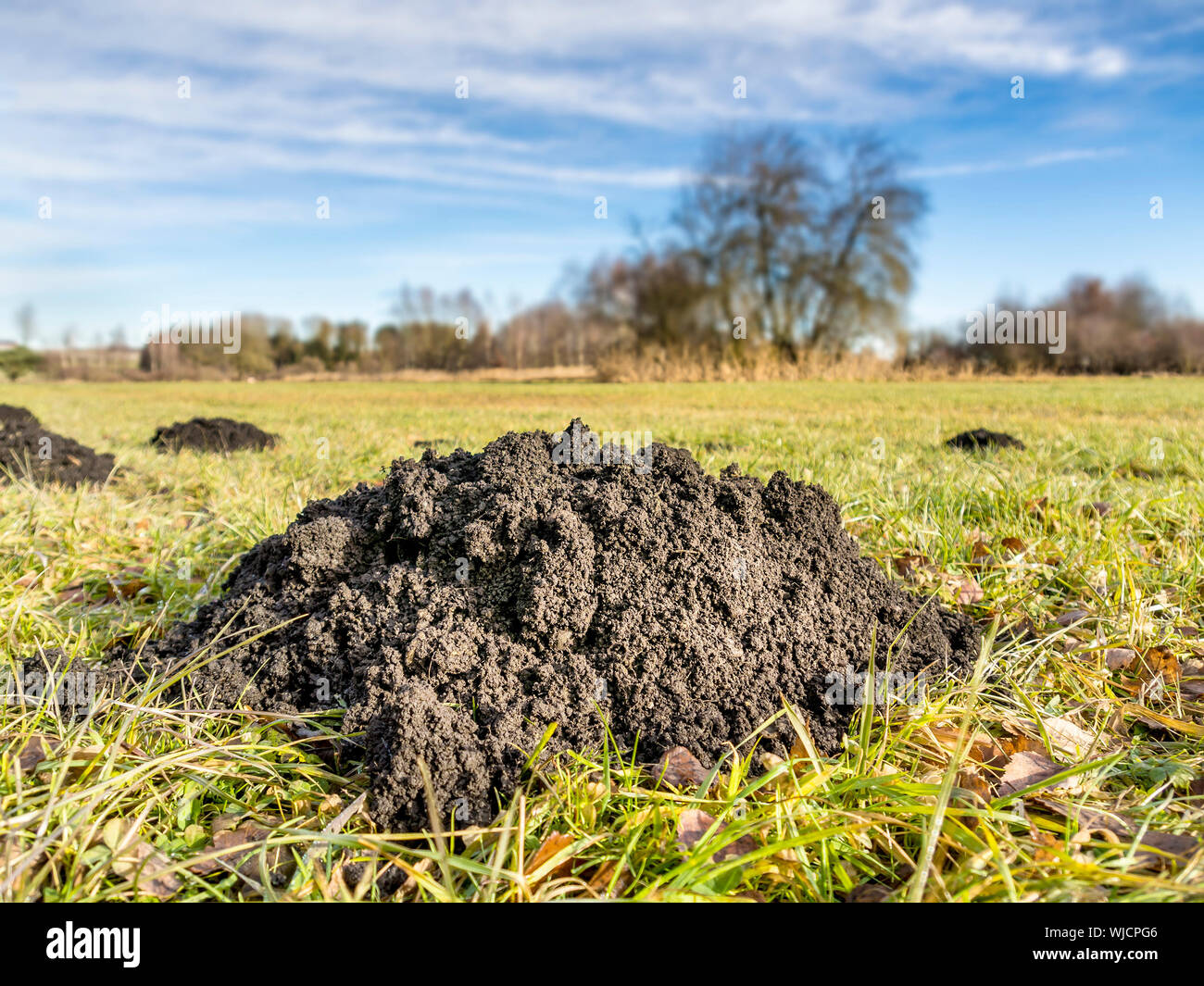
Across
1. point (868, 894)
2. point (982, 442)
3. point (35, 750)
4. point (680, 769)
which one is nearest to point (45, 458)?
point (35, 750)

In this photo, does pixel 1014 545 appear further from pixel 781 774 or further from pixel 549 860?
pixel 549 860

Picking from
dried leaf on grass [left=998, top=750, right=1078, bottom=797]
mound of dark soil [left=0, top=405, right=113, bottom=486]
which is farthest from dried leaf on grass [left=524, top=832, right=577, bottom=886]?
mound of dark soil [left=0, top=405, right=113, bottom=486]

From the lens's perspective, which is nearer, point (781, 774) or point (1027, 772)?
point (781, 774)

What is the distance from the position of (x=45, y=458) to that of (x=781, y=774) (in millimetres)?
6165

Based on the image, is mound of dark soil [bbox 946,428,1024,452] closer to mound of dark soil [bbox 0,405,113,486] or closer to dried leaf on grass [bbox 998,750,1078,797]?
dried leaf on grass [bbox 998,750,1078,797]

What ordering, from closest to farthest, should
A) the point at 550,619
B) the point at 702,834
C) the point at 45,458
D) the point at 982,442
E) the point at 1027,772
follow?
the point at 702,834
the point at 1027,772
the point at 550,619
the point at 45,458
the point at 982,442

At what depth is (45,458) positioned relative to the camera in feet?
18.9

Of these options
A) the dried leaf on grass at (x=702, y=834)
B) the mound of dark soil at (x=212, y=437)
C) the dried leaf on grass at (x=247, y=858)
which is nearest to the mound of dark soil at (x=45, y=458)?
the mound of dark soil at (x=212, y=437)

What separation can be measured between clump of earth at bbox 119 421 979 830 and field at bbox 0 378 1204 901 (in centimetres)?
12

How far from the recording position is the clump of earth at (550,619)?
6.67 feet

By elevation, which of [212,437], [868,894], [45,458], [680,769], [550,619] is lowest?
[868,894]

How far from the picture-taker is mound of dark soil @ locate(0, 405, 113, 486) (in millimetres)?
5570
